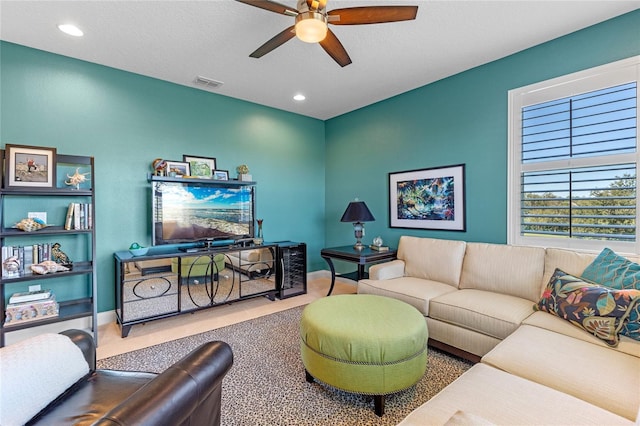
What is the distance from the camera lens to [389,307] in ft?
7.06

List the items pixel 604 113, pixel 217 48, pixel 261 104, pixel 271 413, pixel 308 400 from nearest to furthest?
pixel 271 413
pixel 308 400
pixel 604 113
pixel 217 48
pixel 261 104

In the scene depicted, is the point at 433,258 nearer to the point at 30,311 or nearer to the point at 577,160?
the point at 577,160

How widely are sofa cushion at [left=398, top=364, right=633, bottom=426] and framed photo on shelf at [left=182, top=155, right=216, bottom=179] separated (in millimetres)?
3262

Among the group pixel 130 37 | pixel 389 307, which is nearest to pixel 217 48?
pixel 130 37

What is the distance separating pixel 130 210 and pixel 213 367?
288 centimetres

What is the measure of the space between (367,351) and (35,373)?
1.47 m

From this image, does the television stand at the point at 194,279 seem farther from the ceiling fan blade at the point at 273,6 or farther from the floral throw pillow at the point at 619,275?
the floral throw pillow at the point at 619,275

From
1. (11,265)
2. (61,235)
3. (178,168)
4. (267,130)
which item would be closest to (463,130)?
(267,130)

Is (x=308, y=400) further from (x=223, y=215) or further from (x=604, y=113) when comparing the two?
(x=604, y=113)

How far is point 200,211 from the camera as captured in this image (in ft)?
11.5

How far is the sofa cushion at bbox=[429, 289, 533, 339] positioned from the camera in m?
2.04

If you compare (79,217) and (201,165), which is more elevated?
(201,165)

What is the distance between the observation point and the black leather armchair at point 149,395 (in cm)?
74

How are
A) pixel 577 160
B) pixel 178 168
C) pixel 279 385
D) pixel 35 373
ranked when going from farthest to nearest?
pixel 178 168 → pixel 577 160 → pixel 279 385 → pixel 35 373
